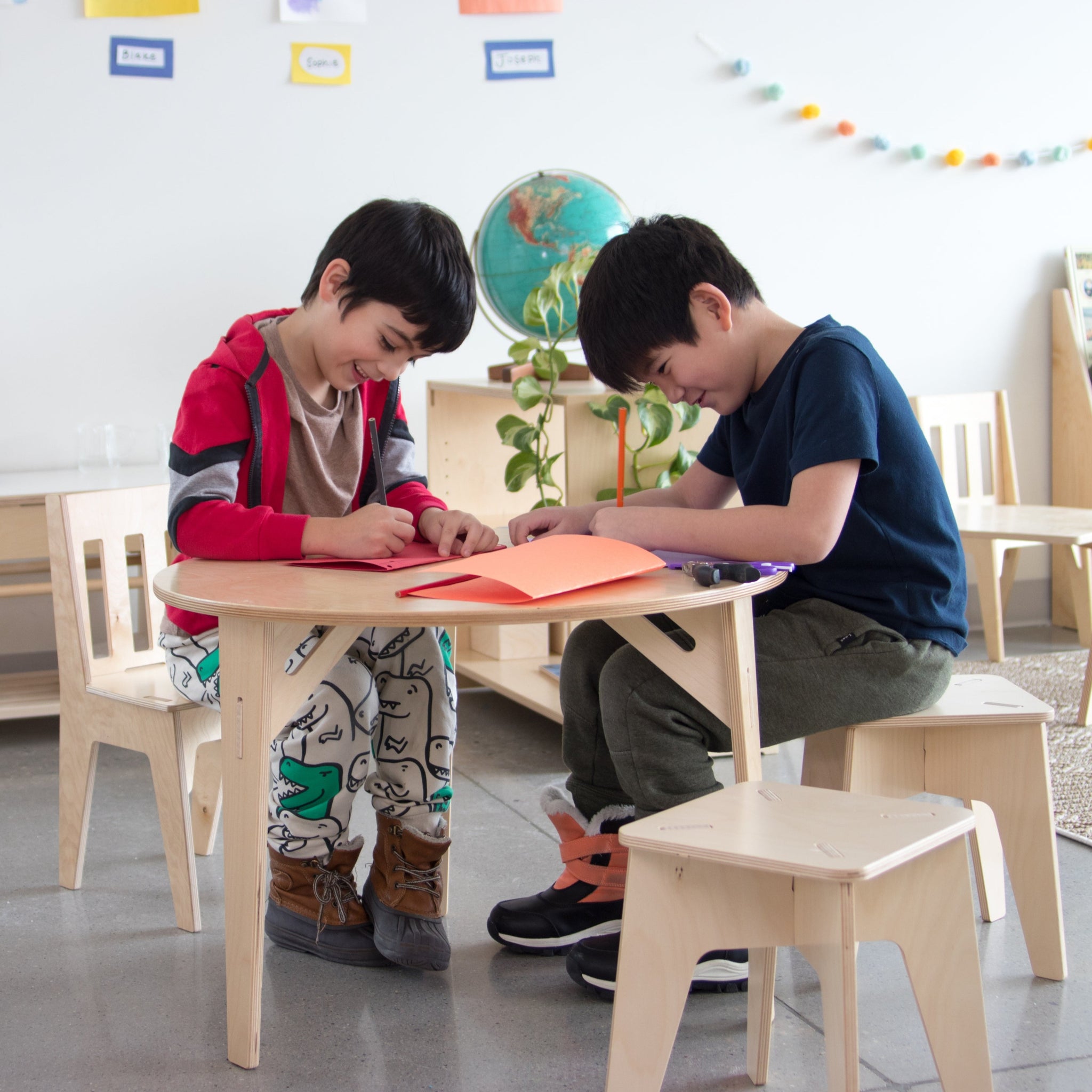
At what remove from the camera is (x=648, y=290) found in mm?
1343

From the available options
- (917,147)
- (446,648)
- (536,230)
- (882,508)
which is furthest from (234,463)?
(917,147)

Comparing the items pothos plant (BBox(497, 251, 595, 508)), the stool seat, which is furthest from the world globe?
the stool seat

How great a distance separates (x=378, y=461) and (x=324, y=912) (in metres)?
0.57

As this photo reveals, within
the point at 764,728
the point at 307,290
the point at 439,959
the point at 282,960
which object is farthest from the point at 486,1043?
the point at 307,290

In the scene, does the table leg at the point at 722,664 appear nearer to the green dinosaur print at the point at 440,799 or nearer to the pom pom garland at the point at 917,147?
the green dinosaur print at the point at 440,799

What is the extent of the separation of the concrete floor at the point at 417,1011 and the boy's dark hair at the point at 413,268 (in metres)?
0.78

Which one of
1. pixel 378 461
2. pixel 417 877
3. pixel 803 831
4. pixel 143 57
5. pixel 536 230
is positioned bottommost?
pixel 417 877

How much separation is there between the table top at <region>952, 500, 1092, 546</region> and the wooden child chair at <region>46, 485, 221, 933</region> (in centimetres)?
144

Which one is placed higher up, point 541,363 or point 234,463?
point 541,363

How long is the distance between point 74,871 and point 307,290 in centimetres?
92

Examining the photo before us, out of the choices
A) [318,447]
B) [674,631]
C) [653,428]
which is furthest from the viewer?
[653,428]

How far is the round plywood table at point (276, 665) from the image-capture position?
1.15 metres

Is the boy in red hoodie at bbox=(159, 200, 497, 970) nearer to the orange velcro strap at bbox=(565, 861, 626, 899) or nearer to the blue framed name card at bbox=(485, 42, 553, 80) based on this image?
the orange velcro strap at bbox=(565, 861, 626, 899)

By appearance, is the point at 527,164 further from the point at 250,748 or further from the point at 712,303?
Result: the point at 250,748
